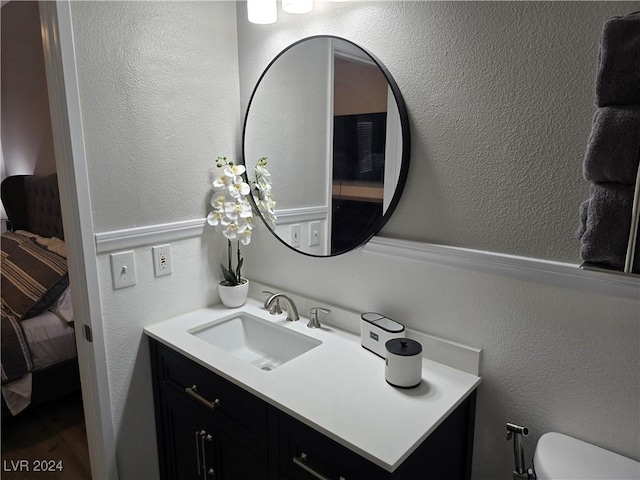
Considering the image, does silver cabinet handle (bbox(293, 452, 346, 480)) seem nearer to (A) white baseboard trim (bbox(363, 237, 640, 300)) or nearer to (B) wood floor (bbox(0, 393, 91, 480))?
(A) white baseboard trim (bbox(363, 237, 640, 300))

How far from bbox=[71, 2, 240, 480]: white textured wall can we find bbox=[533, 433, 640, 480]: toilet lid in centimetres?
134

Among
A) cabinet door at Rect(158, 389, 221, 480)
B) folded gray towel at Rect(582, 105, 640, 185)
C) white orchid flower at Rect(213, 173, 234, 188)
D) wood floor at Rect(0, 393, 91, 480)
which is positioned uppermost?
folded gray towel at Rect(582, 105, 640, 185)

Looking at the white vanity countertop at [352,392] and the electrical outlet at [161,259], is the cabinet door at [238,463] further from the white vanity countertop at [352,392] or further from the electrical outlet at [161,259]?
the electrical outlet at [161,259]

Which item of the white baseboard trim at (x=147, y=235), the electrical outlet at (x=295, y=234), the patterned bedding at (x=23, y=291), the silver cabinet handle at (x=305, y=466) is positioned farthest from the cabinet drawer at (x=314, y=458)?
the patterned bedding at (x=23, y=291)

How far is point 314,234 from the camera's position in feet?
5.25

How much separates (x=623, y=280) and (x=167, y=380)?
1478 millimetres

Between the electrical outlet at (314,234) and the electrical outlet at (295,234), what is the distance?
0.20 feet

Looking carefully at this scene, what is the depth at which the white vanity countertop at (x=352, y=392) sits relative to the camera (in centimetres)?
99

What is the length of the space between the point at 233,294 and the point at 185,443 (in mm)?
583

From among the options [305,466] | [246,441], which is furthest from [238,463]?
[305,466]

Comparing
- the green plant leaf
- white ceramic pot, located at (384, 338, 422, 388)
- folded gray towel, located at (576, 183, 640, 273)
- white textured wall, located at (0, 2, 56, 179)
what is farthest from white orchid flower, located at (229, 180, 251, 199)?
white textured wall, located at (0, 2, 56, 179)

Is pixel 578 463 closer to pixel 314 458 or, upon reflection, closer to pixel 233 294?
pixel 314 458

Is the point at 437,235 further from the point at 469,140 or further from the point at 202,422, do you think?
the point at 202,422

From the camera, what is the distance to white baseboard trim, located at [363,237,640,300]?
3.23 feet
